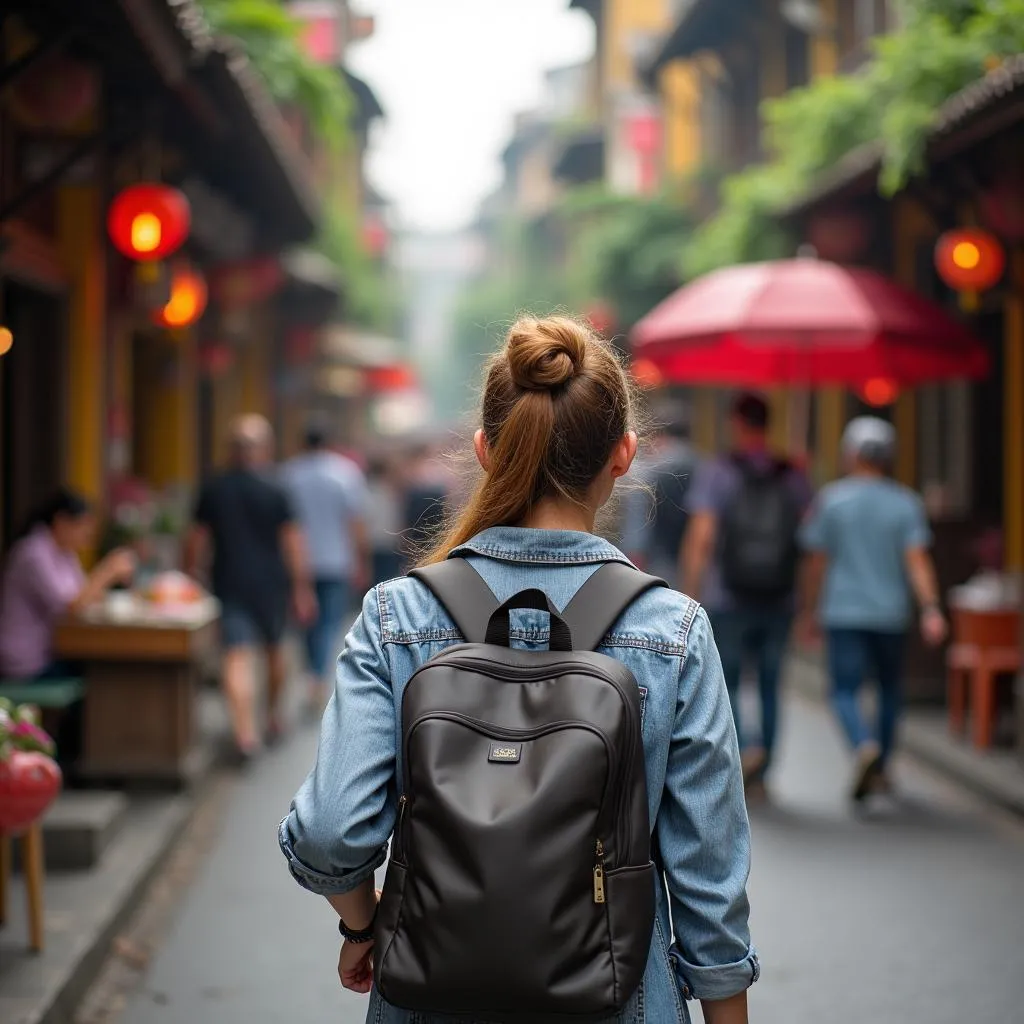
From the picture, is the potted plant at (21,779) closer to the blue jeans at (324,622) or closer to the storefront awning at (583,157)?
the blue jeans at (324,622)

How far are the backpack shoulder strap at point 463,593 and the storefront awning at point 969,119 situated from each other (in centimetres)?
645

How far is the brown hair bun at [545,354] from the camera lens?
7.84 feet

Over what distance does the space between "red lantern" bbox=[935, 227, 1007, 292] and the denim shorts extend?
176 inches

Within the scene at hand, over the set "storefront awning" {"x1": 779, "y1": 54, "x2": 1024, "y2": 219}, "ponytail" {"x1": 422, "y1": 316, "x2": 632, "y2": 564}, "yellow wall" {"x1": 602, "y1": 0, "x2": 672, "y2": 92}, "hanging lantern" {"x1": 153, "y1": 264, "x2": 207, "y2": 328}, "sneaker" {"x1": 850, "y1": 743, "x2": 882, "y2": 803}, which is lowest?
"sneaker" {"x1": 850, "y1": 743, "x2": 882, "y2": 803}

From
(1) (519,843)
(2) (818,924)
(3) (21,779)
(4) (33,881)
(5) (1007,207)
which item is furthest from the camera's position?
(5) (1007,207)

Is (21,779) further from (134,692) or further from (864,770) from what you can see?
(864,770)

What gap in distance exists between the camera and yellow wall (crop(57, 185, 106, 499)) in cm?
1035

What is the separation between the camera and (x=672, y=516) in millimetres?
10719

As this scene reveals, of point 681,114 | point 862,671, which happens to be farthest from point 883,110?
point 681,114

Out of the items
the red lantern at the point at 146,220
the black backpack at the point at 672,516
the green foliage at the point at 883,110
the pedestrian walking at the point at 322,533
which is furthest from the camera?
the pedestrian walking at the point at 322,533

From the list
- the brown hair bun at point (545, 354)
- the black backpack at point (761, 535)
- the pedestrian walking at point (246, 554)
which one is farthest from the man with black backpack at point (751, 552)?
the brown hair bun at point (545, 354)

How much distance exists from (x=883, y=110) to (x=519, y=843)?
11.3 m

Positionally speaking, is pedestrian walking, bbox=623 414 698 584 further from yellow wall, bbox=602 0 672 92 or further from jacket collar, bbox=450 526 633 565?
yellow wall, bbox=602 0 672 92

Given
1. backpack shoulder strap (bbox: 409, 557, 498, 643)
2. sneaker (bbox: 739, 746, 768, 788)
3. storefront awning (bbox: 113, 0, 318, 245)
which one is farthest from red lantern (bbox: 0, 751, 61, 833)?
sneaker (bbox: 739, 746, 768, 788)
